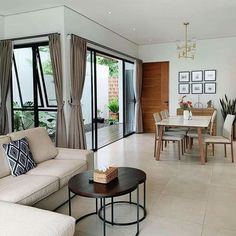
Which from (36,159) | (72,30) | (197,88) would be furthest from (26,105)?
(197,88)

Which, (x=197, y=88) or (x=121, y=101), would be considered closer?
(x=197, y=88)

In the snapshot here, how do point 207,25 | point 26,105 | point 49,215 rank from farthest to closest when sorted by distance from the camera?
1. point 207,25
2. point 26,105
3. point 49,215

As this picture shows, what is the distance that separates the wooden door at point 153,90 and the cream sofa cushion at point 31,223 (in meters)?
6.38

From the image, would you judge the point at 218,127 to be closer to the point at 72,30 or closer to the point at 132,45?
the point at 132,45

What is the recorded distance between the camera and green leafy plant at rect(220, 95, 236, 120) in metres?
6.82

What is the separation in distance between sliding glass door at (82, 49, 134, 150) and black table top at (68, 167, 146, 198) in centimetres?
293

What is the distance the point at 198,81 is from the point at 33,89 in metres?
4.57

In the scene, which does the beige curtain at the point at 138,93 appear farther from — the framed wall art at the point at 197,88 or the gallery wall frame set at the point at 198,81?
the framed wall art at the point at 197,88

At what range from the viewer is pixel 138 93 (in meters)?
7.85

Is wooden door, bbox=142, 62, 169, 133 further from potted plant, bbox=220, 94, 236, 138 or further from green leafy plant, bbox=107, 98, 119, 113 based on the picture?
green leafy plant, bbox=107, 98, 119, 113

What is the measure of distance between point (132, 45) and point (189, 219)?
5779mm

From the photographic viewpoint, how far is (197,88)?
7387 mm

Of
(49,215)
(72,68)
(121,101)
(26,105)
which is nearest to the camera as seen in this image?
(49,215)

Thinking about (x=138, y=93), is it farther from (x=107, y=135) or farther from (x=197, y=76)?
(x=197, y=76)
